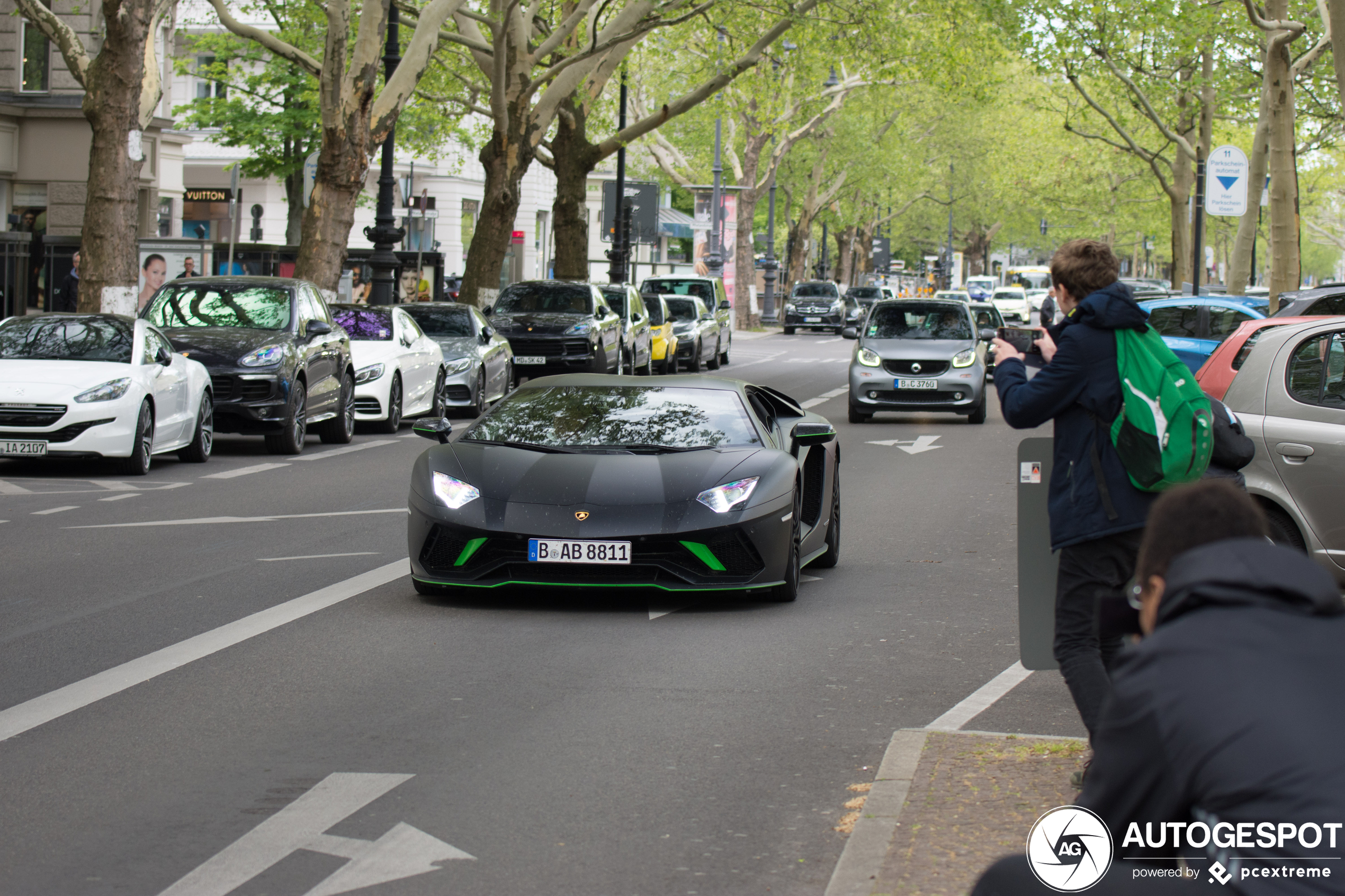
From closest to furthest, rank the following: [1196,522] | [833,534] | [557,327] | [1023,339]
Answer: [1196,522] < [1023,339] < [833,534] < [557,327]

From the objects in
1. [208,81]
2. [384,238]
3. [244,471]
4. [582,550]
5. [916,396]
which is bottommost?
[244,471]

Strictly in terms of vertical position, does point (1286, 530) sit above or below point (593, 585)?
above

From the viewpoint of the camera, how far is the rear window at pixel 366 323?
72.9 ft

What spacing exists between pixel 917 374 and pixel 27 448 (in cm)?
1196

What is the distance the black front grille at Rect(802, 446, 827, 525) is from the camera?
1022 centimetres

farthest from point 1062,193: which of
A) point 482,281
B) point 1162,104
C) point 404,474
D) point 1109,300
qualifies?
point 1109,300

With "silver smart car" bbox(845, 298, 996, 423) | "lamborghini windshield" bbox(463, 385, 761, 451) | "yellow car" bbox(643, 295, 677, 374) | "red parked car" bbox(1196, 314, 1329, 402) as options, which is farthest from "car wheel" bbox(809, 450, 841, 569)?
"yellow car" bbox(643, 295, 677, 374)

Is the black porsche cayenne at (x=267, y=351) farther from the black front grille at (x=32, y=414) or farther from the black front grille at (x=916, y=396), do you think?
the black front grille at (x=916, y=396)

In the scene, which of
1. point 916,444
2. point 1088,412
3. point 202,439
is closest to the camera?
point 1088,412

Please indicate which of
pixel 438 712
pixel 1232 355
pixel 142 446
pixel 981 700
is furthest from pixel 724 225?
pixel 438 712

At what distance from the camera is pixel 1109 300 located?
17.7ft

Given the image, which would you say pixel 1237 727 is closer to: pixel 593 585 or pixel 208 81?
pixel 593 585

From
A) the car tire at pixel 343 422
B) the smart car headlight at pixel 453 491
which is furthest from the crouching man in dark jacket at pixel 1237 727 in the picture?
the car tire at pixel 343 422

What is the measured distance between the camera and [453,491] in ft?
29.8
